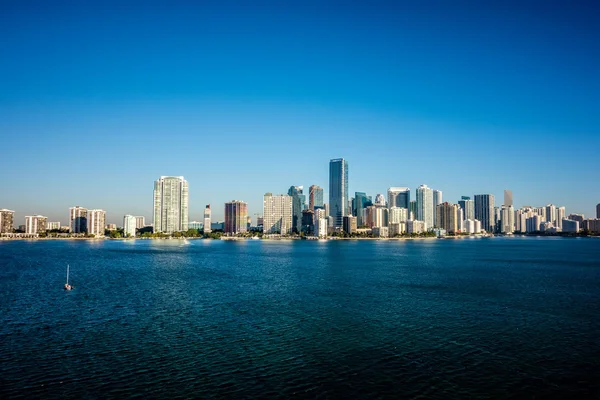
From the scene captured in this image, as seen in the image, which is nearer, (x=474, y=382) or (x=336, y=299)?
(x=474, y=382)

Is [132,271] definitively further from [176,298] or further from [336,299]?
[336,299]

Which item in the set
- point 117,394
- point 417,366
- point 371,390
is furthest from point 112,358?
point 417,366

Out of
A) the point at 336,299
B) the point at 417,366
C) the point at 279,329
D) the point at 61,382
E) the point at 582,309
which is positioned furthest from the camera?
the point at 336,299

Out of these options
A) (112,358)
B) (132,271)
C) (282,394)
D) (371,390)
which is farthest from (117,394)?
(132,271)

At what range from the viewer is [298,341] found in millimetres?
27594

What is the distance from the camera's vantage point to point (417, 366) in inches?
915

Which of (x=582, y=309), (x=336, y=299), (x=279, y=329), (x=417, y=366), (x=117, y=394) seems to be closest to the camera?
(x=117, y=394)

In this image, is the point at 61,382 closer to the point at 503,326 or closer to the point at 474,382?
the point at 474,382

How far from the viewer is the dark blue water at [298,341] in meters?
20.6

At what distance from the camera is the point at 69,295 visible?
43.5 m

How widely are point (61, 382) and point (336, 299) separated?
85.8ft

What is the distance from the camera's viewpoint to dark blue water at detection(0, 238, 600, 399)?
2059 centimetres

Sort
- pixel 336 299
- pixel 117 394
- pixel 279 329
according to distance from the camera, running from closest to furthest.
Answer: pixel 117 394 < pixel 279 329 < pixel 336 299

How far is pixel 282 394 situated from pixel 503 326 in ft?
63.5
